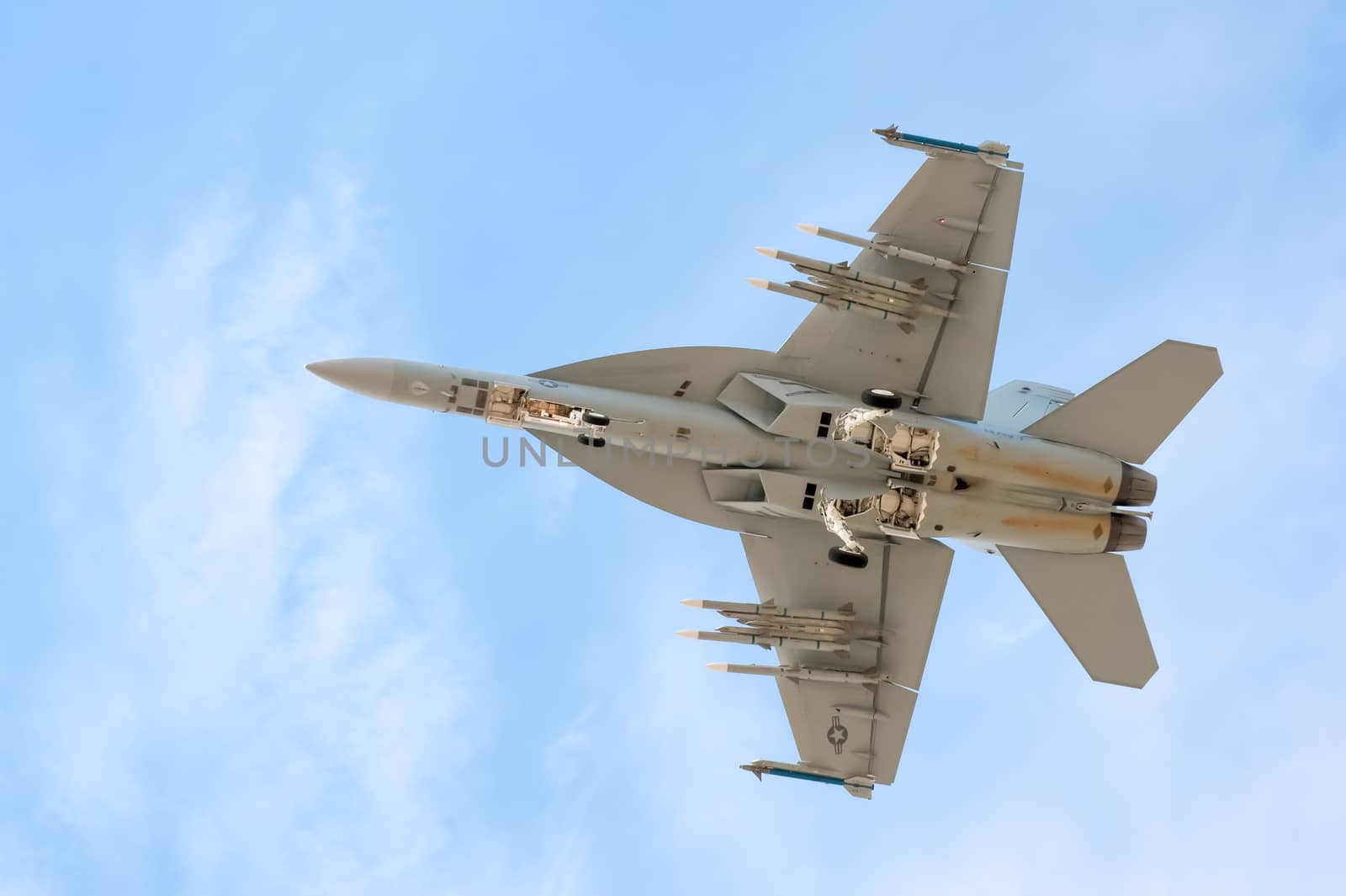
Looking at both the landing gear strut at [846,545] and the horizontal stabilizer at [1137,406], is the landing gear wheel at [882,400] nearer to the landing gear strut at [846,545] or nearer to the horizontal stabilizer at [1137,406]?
the landing gear strut at [846,545]

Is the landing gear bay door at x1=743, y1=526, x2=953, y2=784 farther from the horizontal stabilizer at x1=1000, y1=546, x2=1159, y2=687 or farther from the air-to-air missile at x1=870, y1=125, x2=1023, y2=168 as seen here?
the air-to-air missile at x1=870, y1=125, x2=1023, y2=168

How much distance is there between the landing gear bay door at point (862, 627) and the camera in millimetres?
25484

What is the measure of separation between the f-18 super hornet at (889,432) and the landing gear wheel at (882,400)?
34 millimetres

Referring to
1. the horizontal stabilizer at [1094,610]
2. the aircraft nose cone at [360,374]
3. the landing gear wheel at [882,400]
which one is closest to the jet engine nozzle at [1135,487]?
the horizontal stabilizer at [1094,610]

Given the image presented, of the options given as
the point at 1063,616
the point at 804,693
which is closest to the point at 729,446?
the point at 804,693

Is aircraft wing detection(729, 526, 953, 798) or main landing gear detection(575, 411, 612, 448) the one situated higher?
main landing gear detection(575, 411, 612, 448)

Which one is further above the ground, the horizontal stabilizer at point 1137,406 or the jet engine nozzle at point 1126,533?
the horizontal stabilizer at point 1137,406

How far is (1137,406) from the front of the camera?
78.1 feet

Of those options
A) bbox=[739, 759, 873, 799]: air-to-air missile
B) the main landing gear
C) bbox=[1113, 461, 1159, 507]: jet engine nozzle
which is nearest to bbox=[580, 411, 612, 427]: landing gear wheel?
the main landing gear

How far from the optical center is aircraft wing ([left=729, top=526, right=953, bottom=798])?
2552 centimetres

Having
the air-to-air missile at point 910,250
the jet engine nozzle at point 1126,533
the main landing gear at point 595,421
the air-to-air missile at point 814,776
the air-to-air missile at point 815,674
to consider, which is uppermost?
the air-to-air missile at point 910,250

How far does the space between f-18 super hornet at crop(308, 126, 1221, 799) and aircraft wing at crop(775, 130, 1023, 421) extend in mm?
33

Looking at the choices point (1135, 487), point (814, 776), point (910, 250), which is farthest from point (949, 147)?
point (814, 776)

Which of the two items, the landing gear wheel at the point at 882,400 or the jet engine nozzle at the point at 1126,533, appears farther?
the jet engine nozzle at the point at 1126,533
